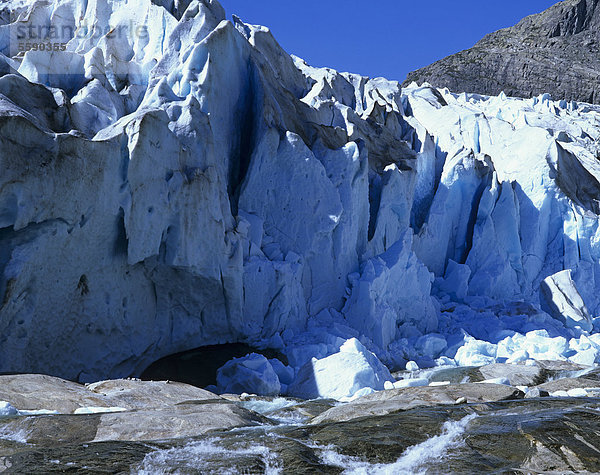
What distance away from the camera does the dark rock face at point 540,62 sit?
6078 cm

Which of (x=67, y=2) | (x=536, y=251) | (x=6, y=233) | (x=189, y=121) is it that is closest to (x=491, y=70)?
(x=536, y=251)

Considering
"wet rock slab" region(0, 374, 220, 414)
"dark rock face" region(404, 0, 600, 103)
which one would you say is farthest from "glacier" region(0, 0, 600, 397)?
"dark rock face" region(404, 0, 600, 103)

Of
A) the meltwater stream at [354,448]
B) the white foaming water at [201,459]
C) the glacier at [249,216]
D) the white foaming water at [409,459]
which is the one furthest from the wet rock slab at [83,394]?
the white foaming water at [409,459]

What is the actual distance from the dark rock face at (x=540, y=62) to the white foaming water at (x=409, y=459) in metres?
59.7

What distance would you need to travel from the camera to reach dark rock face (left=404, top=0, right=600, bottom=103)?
199ft

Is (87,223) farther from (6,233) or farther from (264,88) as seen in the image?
(264,88)

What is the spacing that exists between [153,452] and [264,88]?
42.9ft

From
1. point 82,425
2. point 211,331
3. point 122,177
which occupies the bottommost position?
point 82,425

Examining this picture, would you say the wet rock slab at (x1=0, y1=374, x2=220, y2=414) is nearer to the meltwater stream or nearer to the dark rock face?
the meltwater stream

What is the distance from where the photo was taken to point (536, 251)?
23969 millimetres

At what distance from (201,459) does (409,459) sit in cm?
184

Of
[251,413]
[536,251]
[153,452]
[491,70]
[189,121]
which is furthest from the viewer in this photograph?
[491,70]

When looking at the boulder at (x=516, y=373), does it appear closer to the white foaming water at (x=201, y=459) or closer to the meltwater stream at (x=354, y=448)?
the meltwater stream at (x=354, y=448)

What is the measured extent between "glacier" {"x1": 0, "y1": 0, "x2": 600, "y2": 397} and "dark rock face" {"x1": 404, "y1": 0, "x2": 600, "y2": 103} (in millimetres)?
37106
